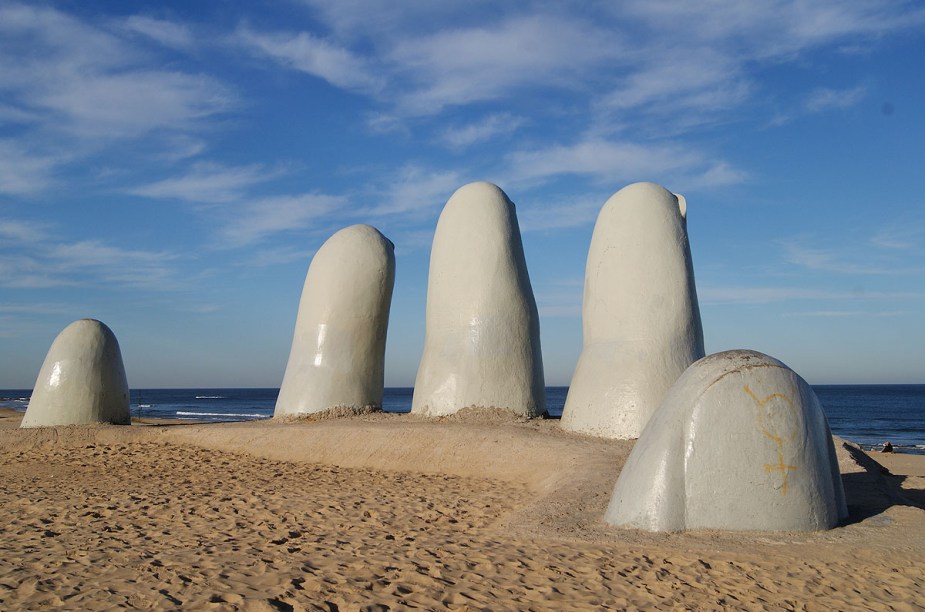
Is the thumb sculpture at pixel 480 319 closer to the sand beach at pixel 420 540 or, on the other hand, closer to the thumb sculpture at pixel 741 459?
the sand beach at pixel 420 540

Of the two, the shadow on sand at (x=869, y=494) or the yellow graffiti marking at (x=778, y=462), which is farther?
the shadow on sand at (x=869, y=494)

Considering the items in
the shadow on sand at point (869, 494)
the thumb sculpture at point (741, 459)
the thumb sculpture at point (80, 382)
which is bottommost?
the shadow on sand at point (869, 494)

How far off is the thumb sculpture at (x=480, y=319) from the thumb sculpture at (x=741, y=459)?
6328 millimetres

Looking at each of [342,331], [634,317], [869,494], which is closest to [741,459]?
[869,494]

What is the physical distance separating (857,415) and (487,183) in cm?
3445

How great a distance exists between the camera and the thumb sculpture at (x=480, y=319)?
1199cm

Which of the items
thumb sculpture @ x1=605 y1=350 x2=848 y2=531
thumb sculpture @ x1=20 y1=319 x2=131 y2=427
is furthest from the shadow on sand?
thumb sculpture @ x1=20 y1=319 x2=131 y2=427

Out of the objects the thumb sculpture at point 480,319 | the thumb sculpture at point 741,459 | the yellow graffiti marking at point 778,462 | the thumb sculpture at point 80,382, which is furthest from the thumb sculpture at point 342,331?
the yellow graffiti marking at point 778,462

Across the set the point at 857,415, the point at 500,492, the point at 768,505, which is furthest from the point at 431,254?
the point at 857,415

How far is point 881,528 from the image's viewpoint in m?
5.71

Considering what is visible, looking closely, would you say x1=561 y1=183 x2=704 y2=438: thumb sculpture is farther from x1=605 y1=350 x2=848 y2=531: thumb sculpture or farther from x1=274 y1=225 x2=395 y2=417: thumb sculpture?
x1=605 y1=350 x2=848 y2=531: thumb sculpture

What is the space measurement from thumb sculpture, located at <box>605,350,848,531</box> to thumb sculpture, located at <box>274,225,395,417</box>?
846 centimetres

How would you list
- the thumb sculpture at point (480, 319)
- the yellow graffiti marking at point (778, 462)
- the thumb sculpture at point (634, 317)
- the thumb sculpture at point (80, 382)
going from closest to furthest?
the yellow graffiti marking at point (778, 462) < the thumb sculpture at point (634, 317) < the thumb sculpture at point (480, 319) < the thumb sculpture at point (80, 382)

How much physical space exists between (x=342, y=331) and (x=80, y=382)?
476cm
